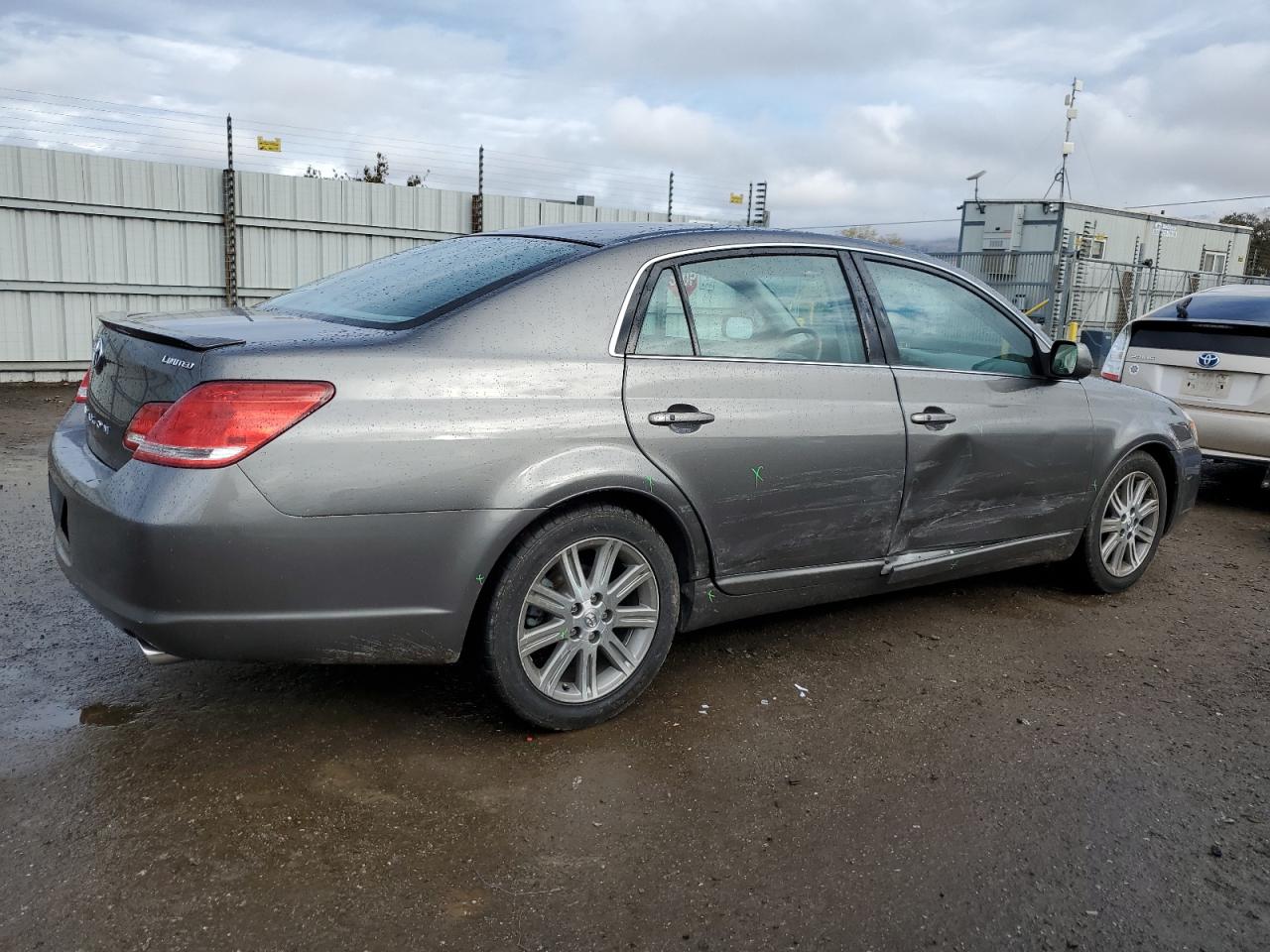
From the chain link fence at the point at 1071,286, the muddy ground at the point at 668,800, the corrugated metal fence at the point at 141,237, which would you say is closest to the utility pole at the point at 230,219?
the corrugated metal fence at the point at 141,237

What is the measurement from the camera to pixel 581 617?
327 centimetres

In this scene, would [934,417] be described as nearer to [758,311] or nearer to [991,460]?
[991,460]

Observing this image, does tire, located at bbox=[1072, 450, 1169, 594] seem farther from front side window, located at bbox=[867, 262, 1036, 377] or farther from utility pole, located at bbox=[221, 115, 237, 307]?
utility pole, located at bbox=[221, 115, 237, 307]

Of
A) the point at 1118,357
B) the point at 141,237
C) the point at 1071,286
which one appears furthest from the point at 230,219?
the point at 1071,286

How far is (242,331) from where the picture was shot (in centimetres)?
304

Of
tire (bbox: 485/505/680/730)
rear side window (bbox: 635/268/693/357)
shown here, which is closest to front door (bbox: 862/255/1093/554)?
rear side window (bbox: 635/268/693/357)

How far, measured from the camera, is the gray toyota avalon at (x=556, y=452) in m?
2.76

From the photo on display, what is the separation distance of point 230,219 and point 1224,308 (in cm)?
1020

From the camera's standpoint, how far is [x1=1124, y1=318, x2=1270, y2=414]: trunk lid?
691 cm

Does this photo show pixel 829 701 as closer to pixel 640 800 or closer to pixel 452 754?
pixel 640 800

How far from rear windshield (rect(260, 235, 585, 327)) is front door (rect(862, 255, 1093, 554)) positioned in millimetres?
1361

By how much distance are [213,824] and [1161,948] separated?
2303mm

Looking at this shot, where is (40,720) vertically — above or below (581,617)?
below

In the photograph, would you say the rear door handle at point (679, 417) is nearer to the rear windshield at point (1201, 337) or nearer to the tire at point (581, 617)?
the tire at point (581, 617)
